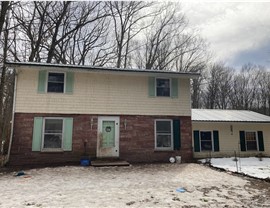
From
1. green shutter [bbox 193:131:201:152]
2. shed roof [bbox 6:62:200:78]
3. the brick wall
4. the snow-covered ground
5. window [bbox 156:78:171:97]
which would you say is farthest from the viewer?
green shutter [bbox 193:131:201:152]

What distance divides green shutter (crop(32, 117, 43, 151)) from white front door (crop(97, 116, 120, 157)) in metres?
2.81

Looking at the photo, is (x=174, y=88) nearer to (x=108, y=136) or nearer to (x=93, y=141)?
(x=108, y=136)

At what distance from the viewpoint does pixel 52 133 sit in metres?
10.9

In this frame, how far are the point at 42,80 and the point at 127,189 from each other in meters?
7.31

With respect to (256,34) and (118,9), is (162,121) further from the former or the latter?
(118,9)

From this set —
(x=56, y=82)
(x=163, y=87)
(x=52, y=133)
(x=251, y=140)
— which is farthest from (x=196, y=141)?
(x=56, y=82)

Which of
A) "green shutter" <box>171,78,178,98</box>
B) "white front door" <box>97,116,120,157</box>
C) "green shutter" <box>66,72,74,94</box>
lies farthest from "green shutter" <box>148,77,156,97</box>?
"green shutter" <box>66,72,74,94</box>

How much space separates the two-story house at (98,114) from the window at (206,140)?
10.7ft

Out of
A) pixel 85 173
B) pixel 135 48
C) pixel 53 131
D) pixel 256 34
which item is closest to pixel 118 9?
pixel 135 48

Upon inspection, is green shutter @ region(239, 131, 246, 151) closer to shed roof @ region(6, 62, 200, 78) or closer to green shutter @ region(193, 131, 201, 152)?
green shutter @ region(193, 131, 201, 152)

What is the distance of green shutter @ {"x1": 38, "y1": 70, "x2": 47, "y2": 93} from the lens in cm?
1100

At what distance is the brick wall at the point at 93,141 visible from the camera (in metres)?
10.5

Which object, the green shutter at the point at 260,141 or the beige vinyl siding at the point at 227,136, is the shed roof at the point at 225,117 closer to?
the beige vinyl siding at the point at 227,136

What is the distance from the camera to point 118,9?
Answer: 2288 cm
